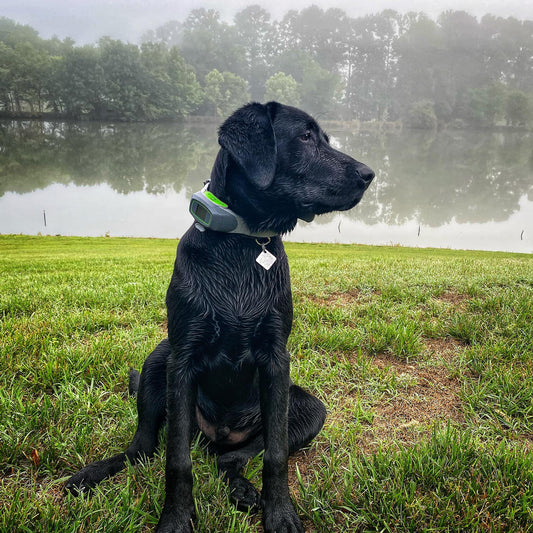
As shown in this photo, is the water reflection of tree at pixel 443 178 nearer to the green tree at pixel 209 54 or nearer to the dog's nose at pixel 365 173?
the dog's nose at pixel 365 173

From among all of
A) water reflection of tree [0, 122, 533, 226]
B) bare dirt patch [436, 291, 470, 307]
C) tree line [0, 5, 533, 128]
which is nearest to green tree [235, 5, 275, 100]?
tree line [0, 5, 533, 128]

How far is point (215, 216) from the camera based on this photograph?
1.84 meters

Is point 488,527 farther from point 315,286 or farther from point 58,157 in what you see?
point 58,157

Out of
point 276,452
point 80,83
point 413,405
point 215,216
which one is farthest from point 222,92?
point 276,452

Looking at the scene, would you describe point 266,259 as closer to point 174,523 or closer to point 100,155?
point 174,523

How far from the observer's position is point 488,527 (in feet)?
5.30

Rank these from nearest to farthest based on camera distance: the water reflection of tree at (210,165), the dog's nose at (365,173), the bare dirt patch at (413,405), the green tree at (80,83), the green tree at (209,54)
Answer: the dog's nose at (365,173)
the bare dirt patch at (413,405)
the water reflection of tree at (210,165)
the green tree at (80,83)
the green tree at (209,54)

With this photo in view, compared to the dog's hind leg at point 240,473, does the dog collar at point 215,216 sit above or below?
above

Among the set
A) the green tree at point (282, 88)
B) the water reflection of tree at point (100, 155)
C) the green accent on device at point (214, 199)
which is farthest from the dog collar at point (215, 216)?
the green tree at point (282, 88)

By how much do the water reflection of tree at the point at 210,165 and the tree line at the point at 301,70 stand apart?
5.14m

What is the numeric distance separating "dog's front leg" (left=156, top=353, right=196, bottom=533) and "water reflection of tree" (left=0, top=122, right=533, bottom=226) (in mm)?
28971

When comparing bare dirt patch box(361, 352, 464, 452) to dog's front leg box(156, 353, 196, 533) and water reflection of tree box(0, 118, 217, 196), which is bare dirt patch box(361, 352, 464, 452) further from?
water reflection of tree box(0, 118, 217, 196)

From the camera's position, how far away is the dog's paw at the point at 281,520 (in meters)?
1.73

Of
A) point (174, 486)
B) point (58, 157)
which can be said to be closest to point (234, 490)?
point (174, 486)
